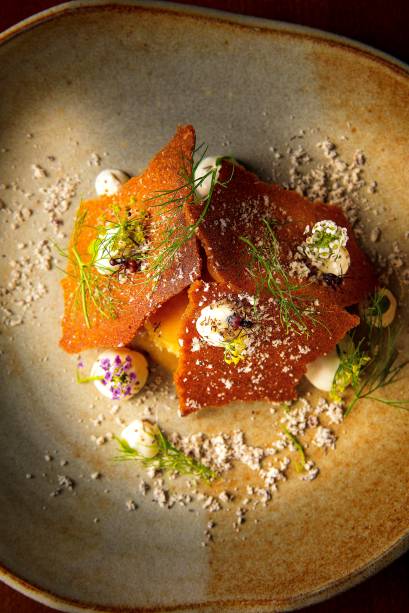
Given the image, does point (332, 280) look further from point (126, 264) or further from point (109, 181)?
point (109, 181)

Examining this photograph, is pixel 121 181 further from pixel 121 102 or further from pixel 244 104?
pixel 244 104

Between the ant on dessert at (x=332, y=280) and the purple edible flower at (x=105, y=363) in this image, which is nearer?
the ant on dessert at (x=332, y=280)

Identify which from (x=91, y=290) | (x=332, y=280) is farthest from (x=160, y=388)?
(x=332, y=280)

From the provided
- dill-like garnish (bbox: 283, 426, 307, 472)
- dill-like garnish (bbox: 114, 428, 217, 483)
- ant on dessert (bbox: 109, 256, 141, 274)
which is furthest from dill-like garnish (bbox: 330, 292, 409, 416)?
ant on dessert (bbox: 109, 256, 141, 274)

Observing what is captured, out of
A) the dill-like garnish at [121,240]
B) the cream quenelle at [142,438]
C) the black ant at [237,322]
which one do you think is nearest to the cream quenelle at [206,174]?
the dill-like garnish at [121,240]

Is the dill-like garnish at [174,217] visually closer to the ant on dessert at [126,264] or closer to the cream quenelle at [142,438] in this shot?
the ant on dessert at [126,264]
